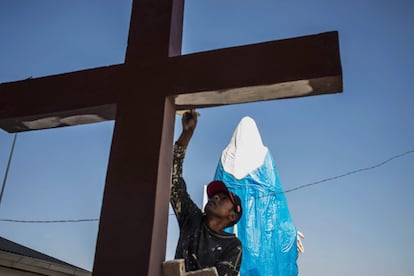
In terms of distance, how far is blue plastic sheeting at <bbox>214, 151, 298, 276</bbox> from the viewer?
4570mm

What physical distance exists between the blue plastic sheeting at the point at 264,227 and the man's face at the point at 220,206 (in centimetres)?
296

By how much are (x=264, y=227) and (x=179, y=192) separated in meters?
3.29

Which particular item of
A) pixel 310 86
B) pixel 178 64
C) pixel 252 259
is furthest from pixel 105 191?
pixel 252 259

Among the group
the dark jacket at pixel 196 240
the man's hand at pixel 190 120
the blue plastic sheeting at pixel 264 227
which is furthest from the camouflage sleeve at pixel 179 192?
the blue plastic sheeting at pixel 264 227

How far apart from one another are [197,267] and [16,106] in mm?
961

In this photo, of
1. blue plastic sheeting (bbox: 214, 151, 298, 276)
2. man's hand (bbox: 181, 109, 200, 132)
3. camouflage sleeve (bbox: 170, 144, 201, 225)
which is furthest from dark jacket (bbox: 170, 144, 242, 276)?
blue plastic sheeting (bbox: 214, 151, 298, 276)

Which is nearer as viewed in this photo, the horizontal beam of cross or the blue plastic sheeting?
the horizontal beam of cross

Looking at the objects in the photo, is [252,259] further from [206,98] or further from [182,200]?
[206,98]

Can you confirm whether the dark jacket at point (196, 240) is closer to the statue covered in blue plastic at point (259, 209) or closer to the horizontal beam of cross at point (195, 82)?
the horizontal beam of cross at point (195, 82)

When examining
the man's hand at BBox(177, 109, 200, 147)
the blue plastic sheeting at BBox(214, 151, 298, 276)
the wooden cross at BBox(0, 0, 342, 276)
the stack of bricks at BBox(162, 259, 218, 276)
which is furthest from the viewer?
the blue plastic sheeting at BBox(214, 151, 298, 276)

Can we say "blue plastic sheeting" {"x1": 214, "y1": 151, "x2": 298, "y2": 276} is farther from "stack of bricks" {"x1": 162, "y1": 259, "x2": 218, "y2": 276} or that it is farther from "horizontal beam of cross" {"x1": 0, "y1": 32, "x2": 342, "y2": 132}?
"stack of bricks" {"x1": 162, "y1": 259, "x2": 218, "y2": 276}

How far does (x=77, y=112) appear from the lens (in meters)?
1.53

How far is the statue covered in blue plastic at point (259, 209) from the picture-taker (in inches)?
181

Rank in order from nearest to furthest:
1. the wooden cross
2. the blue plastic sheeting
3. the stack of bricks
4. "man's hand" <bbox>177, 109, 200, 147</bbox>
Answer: the stack of bricks, the wooden cross, "man's hand" <bbox>177, 109, 200, 147</bbox>, the blue plastic sheeting
